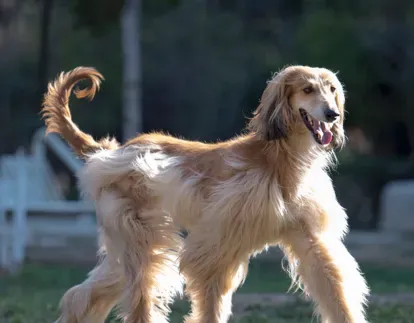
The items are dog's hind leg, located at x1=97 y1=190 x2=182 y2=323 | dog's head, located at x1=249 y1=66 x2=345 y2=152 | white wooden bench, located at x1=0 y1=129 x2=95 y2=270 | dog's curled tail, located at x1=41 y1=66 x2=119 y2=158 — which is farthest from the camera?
white wooden bench, located at x1=0 y1=129 x2=95 y2=270

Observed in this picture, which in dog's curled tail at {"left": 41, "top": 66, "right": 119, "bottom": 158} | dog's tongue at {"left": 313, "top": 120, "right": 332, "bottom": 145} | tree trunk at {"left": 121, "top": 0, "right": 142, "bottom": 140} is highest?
tree trunk at {"left": 121, "top": 0, "right": 142, "bottom": 140}

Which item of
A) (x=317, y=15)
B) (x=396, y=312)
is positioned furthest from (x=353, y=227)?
(x=396, y=312)

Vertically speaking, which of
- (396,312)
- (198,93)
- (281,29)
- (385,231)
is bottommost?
(396,312)

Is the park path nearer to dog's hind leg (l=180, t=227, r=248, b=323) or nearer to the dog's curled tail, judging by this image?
the dog's curled tail

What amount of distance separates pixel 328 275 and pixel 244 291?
4056 millimetres

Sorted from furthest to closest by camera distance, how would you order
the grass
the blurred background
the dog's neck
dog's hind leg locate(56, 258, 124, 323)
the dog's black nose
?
the blurred background, the grass, dog's hind leg locate(56, 258, 124, 323), the dog's neck, the dog's black nose

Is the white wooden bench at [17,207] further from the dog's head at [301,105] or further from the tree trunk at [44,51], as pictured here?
the dog's head at [301,105]

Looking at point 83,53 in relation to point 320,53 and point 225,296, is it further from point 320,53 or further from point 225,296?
point 225,296

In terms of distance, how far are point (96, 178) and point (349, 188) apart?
10.0m

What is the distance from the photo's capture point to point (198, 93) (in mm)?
15898

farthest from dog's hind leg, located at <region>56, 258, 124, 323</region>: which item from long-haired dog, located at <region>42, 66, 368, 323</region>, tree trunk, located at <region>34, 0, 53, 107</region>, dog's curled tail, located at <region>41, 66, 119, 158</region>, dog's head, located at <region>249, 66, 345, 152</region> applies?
tree trunk, located at <region>34, 0, 53, 107</region>

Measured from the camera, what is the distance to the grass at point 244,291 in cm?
702

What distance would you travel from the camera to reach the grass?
277 inches

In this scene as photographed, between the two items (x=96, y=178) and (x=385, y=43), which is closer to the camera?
(x=96, y=178)
